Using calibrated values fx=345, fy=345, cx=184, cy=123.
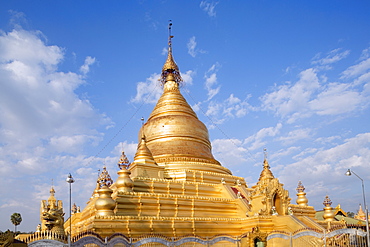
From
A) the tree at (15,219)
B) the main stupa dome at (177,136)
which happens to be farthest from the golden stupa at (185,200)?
the tree at (15,219)

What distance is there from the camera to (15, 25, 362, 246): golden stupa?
2275cm

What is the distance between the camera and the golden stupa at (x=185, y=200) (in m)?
22.8

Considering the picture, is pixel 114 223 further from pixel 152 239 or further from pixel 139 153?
pixel 139 153

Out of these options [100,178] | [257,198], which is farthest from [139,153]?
[257,198]

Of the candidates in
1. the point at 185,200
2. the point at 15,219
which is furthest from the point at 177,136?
the point at 15,219

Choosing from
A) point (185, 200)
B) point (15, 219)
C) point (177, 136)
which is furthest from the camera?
point (15, 219)

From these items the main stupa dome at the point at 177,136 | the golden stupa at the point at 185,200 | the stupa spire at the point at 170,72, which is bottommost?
the golden stupa at the point at 185,200

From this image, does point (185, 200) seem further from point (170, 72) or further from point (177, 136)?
point (170, 72)

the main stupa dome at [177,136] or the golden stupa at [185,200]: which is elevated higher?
the main stupa dome at [177,136]

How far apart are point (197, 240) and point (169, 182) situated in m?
11.2

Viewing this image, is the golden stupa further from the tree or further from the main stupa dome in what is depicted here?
the tree

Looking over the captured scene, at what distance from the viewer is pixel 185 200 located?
29047 millimetres

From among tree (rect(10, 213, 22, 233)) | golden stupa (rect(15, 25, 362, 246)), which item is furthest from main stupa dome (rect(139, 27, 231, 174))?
tree (rect(10, 213, 22, 233))

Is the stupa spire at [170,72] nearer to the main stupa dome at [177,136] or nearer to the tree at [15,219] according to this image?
the main stupa dome at [177,136]
